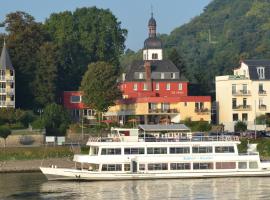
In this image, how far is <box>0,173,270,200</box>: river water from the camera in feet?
203

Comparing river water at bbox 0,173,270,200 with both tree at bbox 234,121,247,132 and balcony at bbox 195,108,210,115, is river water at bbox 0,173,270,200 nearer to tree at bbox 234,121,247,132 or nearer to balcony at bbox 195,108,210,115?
tree at bbox 234,121,247,132

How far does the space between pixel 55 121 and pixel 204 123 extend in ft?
57.3

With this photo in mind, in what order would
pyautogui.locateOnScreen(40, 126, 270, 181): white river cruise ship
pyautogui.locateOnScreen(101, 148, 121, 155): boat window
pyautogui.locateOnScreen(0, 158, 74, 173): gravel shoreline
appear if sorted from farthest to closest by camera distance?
pyautogui.locateOnScreen(0, 158, 74, 173): gravel shoreline → pyautogui.locateOnScreen(101, 148, 121, 155): boat window → pyautogui.locateOnScreen(40, 126, 270, 181): white river cruise ship

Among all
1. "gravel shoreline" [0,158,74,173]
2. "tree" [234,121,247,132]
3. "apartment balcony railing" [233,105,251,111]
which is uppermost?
"apartment balcony railing" [233,105,251,111]

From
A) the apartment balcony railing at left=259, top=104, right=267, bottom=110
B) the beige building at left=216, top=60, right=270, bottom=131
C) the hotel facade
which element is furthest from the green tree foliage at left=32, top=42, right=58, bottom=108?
the apartment balcony railing at left=259, top=104, right=267, bottom=110

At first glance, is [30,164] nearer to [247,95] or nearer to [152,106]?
[152,106]

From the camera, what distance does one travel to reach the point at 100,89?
114 meters

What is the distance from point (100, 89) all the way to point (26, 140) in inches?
804

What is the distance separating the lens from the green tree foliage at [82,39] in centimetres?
13600

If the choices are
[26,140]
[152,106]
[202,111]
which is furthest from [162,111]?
[26,140]

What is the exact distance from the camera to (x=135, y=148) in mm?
73062

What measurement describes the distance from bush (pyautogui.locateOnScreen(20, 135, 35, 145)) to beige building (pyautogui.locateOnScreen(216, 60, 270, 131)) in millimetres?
29322

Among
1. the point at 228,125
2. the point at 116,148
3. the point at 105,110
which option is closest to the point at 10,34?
the point at 105,110

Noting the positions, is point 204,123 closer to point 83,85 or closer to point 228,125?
point 228,125
